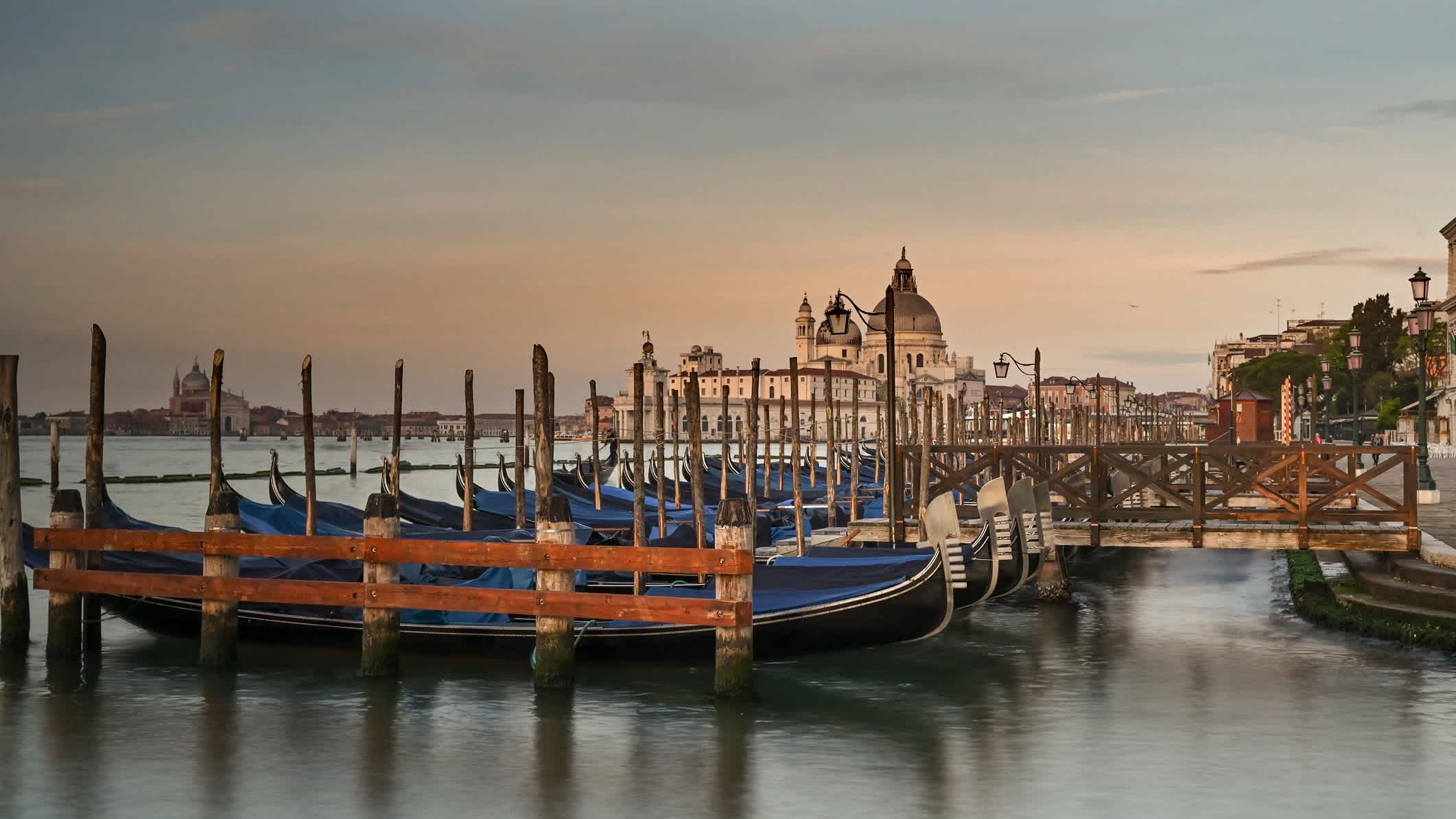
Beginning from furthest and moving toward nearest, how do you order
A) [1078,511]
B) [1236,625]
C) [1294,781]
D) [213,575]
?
1. [1078,511]
2. [1236,625]
3. [213,575]
4. [1294,781]

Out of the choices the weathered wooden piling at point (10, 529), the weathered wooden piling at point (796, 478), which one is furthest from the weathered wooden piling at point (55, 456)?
the weathered wooden piling at point (796, 478)

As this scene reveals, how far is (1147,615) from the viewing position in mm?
15547

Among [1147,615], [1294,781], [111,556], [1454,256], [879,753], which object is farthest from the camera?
[1454,256]

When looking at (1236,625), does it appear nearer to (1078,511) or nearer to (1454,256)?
(1078,511)

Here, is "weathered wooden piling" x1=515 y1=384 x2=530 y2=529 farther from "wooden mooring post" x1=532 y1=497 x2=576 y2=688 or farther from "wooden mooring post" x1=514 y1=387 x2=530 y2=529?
"wooden mooring post" x1=532 y1=497 x2=576 y2=688

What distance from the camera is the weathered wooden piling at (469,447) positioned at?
64.0ft

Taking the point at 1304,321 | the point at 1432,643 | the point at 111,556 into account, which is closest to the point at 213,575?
the point at 111,556

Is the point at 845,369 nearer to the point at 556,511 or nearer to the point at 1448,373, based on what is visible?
the point at 1448,373

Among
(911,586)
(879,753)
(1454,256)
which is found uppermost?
(1454,256)

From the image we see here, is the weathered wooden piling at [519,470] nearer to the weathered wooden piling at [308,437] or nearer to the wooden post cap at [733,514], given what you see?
the weathered wooden piling at [308,437]

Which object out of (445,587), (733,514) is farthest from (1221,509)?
(445,587)

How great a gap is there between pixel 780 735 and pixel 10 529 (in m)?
6.21

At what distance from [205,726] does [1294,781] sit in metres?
6.53

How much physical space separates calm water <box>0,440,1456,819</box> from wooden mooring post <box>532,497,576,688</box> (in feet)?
0.65
